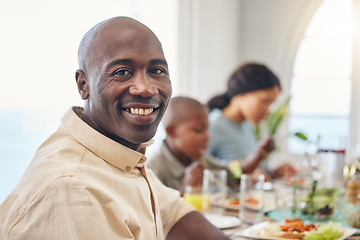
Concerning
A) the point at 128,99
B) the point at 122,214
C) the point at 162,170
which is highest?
the point at 128,99

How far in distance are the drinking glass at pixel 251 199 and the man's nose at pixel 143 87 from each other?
2.71ft

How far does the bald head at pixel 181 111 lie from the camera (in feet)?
7.02

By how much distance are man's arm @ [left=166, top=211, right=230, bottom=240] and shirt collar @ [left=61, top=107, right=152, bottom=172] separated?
315 millimetres

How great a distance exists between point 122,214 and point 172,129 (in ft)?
4.11

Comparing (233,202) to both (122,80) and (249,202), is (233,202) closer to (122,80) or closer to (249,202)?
(249,202)

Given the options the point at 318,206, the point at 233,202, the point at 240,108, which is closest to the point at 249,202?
the point at 233,202

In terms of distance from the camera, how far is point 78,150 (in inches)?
38.4

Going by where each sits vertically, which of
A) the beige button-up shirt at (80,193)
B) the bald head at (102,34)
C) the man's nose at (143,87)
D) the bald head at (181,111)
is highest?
the bald head at (102,34)

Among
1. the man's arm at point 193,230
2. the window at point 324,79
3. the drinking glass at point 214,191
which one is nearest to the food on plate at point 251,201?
the drinking glass at point 214,191

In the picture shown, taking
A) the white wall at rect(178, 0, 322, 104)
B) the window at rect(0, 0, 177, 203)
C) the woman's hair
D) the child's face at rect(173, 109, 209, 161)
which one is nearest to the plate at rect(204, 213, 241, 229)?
the child's face at rect(173, 109, 209, 161)

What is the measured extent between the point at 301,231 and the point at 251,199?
15.4 inches

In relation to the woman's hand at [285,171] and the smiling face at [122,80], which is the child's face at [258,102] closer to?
the woman's hand at [285,171]

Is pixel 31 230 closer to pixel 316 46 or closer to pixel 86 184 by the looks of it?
pixel 86 184

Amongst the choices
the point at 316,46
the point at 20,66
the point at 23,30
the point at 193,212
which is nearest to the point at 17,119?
the point at 20,66
